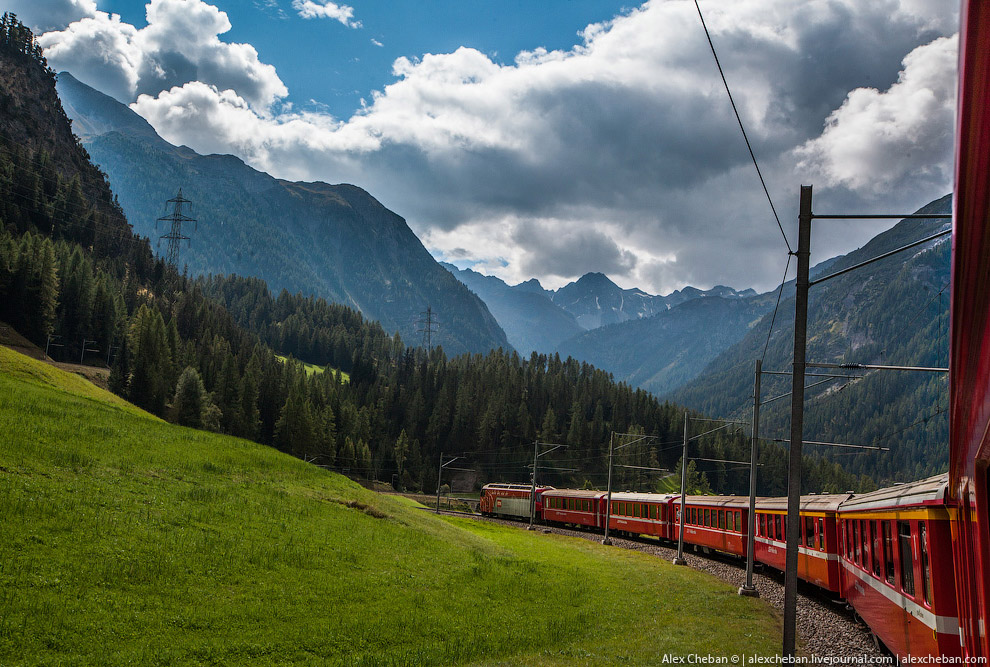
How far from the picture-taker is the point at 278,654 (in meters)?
16.1

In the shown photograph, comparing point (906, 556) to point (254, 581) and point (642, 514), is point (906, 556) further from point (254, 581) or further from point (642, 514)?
point (642, 514)

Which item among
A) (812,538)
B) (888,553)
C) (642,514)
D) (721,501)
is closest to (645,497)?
(642,514)

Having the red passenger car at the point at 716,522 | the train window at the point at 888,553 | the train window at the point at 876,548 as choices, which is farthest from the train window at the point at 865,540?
the red passenger car at the point at 716,522

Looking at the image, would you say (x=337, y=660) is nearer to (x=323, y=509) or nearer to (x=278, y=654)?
(x=278, y=654)

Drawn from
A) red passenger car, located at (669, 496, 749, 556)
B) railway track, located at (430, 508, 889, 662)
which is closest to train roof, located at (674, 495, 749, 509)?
red passenger car, located at (669, 496, 749, 556)

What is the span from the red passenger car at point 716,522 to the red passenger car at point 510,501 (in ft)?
87.5

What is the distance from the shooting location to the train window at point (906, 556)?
12.2 m

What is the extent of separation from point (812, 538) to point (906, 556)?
14.4 metres

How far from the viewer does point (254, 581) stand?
20375 millimetres

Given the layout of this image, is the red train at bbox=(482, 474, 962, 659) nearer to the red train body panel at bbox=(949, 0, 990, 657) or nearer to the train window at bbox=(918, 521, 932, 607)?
the train window at bbox=(918, 521, 932, 607)

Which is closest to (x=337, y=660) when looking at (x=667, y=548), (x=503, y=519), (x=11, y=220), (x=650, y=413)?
(x=667, y=548)

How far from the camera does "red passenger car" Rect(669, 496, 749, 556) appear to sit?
37.5 metres

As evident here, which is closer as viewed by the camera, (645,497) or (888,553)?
(888,553)

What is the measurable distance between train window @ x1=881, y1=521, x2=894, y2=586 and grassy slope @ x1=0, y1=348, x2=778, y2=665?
18.3 feet
